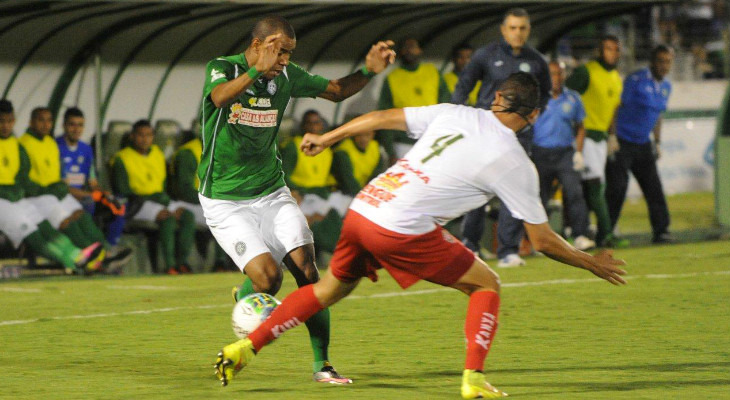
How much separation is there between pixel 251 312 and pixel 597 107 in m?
8.57

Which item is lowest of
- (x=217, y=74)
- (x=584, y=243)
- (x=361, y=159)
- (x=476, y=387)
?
(x=584, y=243)

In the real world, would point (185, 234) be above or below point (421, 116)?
below

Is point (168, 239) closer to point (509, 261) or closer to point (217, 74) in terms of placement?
point (509, 261)

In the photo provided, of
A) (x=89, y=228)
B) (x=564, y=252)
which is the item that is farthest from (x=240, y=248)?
(x=89, y=228)

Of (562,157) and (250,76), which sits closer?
(250,76)

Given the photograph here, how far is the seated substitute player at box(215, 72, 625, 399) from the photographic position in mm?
6055

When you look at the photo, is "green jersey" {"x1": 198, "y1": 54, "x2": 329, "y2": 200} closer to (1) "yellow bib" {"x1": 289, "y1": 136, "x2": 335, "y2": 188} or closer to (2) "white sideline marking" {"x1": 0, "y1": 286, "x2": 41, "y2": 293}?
(2) "white sideline marking" {"x1": 0, "y1": 286, "x2": 41, "y2": 293}

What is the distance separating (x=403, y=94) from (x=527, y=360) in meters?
7.69

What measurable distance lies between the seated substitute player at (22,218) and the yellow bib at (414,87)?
385 centimetres

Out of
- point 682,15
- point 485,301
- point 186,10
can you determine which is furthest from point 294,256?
point 682,15

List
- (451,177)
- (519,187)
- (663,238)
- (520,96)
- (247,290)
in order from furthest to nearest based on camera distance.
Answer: (663,238)
(247,290)
(520,96)
(451,177)
(519,187)

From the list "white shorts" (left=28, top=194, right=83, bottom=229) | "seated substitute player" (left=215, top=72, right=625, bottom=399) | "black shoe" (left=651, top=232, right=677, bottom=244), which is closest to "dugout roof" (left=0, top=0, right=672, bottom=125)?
"white shorts" (left=28, top=194, right=83, bottom=229)

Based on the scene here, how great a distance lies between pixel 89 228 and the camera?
42.8 ft

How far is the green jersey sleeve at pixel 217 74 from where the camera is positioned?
23.0 feet
